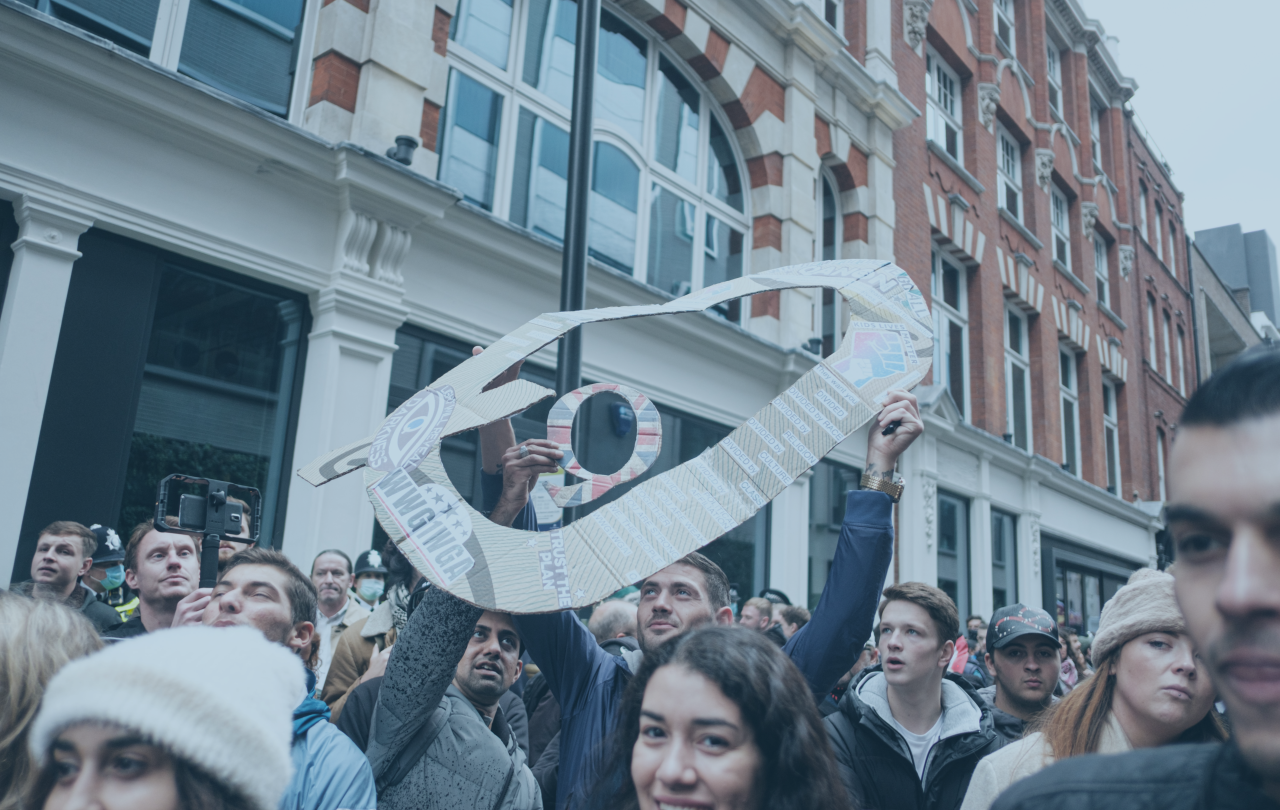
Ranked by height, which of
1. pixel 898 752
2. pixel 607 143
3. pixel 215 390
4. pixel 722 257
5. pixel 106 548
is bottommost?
pixel 898 752

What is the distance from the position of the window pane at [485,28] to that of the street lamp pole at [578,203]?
140 inches

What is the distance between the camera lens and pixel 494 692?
112 inches

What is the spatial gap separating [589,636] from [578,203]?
8.36ft

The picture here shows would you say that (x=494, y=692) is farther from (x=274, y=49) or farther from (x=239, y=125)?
(x=274, y=49)

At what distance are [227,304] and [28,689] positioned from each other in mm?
4898

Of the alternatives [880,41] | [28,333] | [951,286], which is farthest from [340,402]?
[951,286]

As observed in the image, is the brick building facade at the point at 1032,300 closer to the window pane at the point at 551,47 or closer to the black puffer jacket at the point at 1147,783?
the window pane at the point at 551,47

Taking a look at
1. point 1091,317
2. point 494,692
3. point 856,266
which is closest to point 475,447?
point 494,692

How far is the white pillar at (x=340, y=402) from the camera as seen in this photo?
6.08 m

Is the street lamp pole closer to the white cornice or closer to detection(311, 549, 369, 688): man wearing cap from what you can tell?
detection(311, 549, 369, 688): man wearing cap

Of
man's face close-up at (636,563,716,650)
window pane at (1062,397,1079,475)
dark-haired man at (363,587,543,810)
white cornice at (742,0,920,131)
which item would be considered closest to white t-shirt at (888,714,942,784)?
man's face close-up at (636,563,716,650)

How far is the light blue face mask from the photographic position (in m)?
4.78

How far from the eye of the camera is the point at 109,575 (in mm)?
4785

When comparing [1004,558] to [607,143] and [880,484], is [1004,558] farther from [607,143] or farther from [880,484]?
[880,484]
